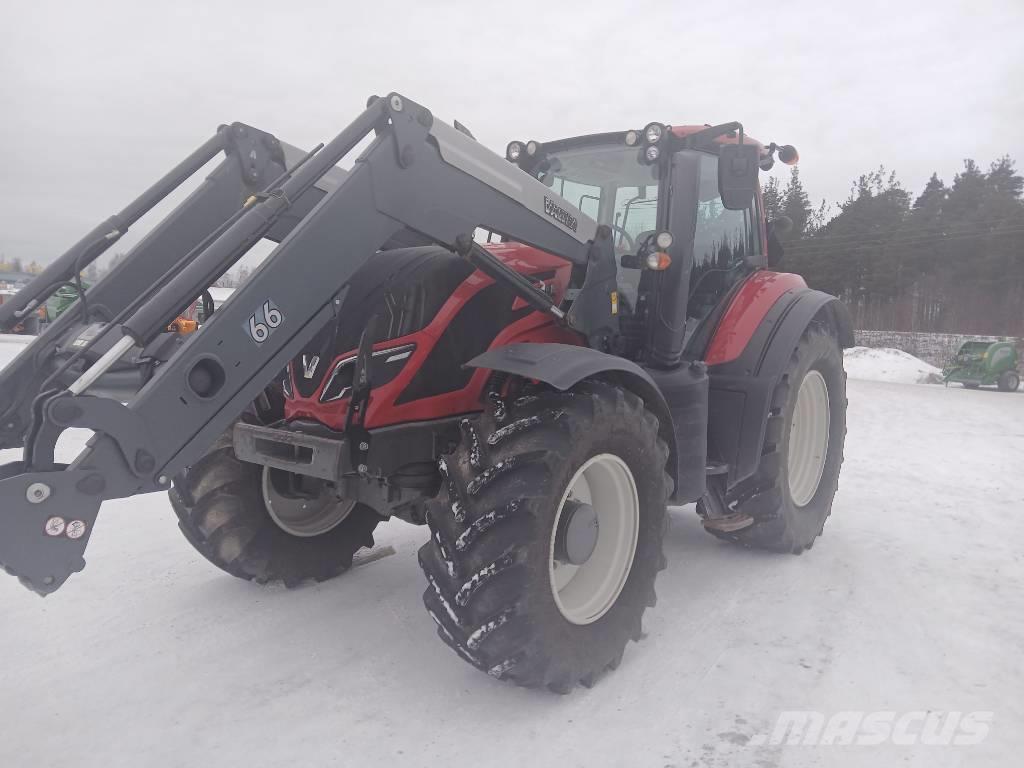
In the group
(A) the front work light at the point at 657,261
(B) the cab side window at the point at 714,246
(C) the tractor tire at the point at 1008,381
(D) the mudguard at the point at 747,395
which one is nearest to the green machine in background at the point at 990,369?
(C) the tractor tire at the point at 1008,381

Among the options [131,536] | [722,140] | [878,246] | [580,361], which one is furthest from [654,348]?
[878,246]

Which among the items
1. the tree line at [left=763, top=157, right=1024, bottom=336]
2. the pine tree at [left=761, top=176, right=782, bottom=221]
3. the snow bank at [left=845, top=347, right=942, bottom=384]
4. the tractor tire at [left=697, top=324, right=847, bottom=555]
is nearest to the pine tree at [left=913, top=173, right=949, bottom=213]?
the tree line at [left=763, top=157, right=1024, bottom=336]

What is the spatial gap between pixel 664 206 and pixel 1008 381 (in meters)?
18.2

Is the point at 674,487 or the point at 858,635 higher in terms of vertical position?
the point at 674,487

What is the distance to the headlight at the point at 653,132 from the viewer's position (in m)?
3.47

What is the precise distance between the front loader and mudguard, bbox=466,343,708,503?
0.01 meters

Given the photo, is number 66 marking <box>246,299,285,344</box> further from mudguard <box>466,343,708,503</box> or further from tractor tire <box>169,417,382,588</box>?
tractor tire <box>169,417,382,588</box>

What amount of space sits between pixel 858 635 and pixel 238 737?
2.55 metres

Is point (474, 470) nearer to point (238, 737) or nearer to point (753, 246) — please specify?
point (238, 737)

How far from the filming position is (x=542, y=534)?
2.50 meters

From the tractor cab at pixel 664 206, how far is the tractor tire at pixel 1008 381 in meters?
17.1

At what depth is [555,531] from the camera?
267 cm

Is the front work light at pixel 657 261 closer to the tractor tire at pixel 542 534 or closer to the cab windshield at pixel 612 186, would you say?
the cab windshield at pixel 612 186

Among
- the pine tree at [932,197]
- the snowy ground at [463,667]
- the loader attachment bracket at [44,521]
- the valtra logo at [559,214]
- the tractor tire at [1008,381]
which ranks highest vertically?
the pine tree at [932,197]
